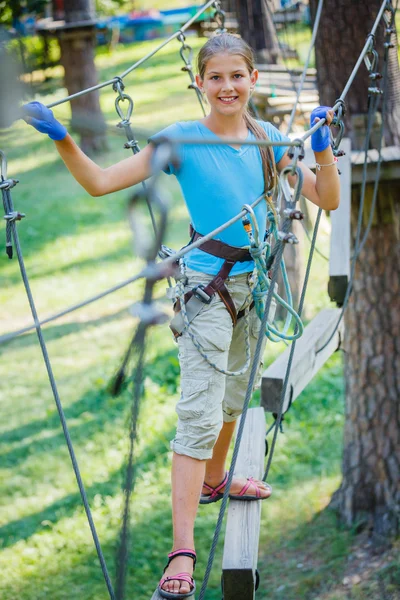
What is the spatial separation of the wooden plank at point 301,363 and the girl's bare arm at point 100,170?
821 millimetres

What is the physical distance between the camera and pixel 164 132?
64.1 inches

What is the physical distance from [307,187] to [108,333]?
4962 mm

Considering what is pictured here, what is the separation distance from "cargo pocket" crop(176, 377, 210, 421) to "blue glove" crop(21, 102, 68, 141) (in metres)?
0.63

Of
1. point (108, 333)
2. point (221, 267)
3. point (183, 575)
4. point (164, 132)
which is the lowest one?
point (108, 333)

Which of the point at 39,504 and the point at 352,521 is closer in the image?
the point at 352,521

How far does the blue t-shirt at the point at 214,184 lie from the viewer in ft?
5.73

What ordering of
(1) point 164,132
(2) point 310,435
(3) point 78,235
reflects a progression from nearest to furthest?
(1) point 164,132 < (2) point 310,435 < (3) point 78,235

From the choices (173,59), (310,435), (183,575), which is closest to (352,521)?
(310,435)

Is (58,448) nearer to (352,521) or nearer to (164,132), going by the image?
(352,521)

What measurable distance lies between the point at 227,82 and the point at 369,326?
2110 millimetres

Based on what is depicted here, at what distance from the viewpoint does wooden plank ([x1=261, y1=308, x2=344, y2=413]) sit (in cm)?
220

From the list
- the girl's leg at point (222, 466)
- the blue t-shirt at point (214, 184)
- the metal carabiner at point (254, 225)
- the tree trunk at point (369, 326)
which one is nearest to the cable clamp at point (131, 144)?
the blue t-shirt at point (214, 184)

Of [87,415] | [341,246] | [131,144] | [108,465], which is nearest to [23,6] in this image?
[87,415]

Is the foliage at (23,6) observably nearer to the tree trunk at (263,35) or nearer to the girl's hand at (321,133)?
the girl's hand at (321,133)
